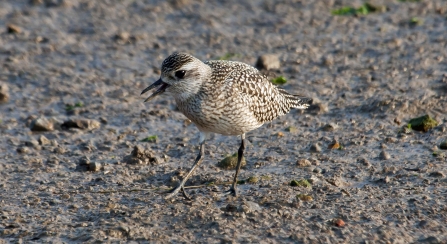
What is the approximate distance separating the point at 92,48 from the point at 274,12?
3.42 meters

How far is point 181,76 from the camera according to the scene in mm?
8141

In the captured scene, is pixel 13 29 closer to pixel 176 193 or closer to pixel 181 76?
pixel 181 76

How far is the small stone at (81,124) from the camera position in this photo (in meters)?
10.3

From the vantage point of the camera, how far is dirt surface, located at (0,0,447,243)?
24.6 feet

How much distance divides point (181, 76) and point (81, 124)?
2610 millimetres

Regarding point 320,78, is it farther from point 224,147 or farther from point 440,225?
point 440,225

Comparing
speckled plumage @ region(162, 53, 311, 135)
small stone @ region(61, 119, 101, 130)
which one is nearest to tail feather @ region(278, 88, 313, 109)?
speckled plumage @ region(162, 53, 311, 135)

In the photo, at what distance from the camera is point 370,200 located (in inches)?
313

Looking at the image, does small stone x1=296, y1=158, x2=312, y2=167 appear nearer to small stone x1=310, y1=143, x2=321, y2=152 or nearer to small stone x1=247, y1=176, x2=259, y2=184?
small stone x1=310, y1=143, x2=321, y2=152

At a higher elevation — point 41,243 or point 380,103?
point 380,103

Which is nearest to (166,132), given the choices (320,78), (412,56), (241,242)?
(320,78)

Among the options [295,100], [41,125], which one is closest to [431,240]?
[295,100]

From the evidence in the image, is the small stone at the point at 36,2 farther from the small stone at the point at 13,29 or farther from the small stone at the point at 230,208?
the small stone at the point at 230,208

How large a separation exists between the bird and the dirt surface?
63cm
